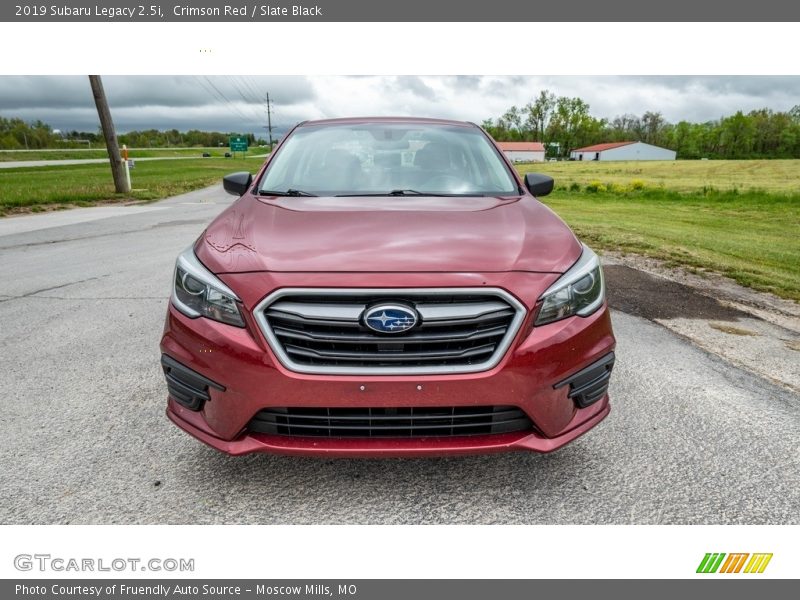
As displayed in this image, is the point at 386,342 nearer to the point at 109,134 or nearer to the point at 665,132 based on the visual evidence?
the point at 109,134

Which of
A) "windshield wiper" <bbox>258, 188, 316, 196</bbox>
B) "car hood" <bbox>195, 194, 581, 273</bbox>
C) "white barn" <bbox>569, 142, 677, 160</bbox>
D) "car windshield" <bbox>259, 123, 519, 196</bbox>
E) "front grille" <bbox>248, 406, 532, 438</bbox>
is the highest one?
"car windshield" <bbox>259, 123, 519, 196</bbox>

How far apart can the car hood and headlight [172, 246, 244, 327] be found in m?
0.06

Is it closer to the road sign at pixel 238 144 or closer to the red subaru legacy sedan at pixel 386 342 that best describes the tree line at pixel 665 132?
the road sign at pixel 238 144

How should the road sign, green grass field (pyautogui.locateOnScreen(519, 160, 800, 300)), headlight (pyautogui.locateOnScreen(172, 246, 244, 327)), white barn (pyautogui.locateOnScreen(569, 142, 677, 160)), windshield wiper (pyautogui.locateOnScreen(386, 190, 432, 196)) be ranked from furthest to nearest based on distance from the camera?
white barn (pyautogui.locateOnScreen(569, 142, 677, 160))
the road sign
green grass field (pyautogui.locateOnScreen(519, 160, 800, 300))
windshield wiper (pyautogui.locateOnScreen(386, 190, 432, 196))
headlight (pyautogui.locateOnScreen(172, 246, 244, 327))

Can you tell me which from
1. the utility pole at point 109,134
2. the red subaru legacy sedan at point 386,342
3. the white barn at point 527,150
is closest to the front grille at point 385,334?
the red subaru legacy sedan at point 386,342

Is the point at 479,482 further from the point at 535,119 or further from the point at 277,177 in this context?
the point at 535,119

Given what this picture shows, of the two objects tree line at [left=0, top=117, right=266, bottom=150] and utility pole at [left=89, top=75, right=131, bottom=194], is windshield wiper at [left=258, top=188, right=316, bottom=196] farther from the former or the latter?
tree line at [left=0, top=117, right=266, bottom=150]

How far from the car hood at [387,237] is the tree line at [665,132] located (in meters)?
94.5

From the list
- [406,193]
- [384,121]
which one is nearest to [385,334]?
[406,193]

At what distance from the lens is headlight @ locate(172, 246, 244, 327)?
7.02 ft

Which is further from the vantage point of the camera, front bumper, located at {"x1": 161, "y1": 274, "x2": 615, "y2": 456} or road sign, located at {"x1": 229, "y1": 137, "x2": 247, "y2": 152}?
road sign, located at {"x1": 229, "y1": 137, "x2": 247, "y2": 152}

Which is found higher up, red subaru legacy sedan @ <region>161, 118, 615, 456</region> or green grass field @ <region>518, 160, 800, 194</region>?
red subaru legacy sedan @ <region>161, 118, 615, 456</region>

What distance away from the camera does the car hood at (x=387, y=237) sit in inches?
85.4

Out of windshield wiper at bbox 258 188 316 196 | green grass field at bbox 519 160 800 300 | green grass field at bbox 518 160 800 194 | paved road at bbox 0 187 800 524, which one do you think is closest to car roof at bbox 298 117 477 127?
windshield wiper at bbox 258 188 316 196
